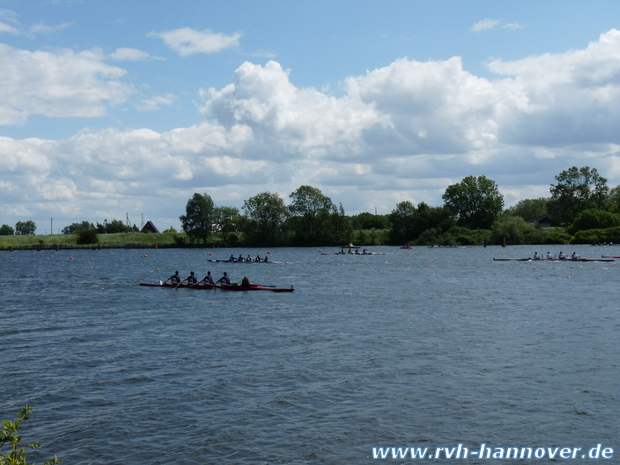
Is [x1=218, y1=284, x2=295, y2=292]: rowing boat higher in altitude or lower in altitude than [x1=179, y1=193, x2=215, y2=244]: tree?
lower

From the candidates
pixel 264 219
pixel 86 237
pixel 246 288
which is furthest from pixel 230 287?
pixel 86 237

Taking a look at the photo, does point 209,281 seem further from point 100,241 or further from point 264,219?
point 100,241

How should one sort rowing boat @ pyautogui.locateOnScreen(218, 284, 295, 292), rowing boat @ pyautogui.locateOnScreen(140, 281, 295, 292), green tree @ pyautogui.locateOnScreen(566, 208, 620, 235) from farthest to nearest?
green tree @ pyautogui.locateOnScreen(566, 208, 620, 235)
rowing boat @ pyautogui.locateOnScreen(218, 284, 295, 292)
rowing boat @ pyautogui.locateOnScreen(140, 281, 295, 292)

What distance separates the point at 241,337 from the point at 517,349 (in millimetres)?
11052

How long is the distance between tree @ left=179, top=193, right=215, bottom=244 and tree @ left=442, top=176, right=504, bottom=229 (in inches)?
2562

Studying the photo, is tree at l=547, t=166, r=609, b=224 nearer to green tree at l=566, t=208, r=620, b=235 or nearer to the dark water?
green tree at l=566, t=208, r=620, b=235

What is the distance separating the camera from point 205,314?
32469mm

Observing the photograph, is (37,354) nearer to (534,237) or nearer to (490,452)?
(490,452)

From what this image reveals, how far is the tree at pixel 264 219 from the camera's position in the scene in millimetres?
149500

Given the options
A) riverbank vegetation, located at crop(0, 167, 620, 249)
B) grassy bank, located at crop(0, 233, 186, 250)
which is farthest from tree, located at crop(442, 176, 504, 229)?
grassy bank, located at crop(0, 233, 186, 250)

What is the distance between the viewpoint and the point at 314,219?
501ft

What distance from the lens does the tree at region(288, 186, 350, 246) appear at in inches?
5984

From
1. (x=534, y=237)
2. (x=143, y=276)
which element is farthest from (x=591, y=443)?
(x=534, y=237)


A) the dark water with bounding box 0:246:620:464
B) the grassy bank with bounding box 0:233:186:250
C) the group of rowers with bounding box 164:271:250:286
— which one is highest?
the grassy bank with bounding box 0:233:186:250
